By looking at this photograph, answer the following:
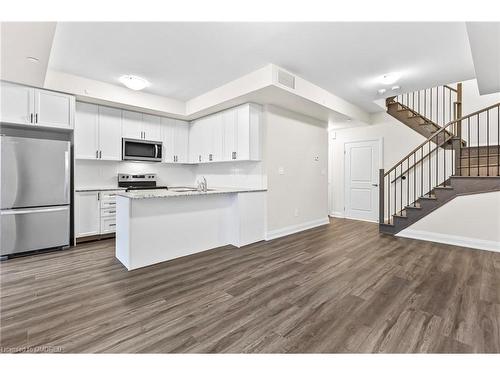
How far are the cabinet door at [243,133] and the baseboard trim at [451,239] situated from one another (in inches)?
136

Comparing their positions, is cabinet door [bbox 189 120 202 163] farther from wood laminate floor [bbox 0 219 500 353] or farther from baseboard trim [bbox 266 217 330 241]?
wood laminate floor [bbox 0 219 500 353]

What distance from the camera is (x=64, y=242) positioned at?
384 centimetres

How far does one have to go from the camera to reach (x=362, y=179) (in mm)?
6363

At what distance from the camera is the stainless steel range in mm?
5012

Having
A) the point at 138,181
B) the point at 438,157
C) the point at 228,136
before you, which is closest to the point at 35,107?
the point at 138,181

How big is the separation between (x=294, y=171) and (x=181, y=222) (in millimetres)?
2622

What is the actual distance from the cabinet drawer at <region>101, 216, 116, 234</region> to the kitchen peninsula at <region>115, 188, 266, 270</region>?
4.18 ft

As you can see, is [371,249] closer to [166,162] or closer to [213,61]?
[213,61]

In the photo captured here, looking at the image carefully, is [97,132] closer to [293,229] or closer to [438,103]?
[293,229]

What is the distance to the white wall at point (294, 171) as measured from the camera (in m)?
4.57

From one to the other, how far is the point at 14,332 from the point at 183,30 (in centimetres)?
317

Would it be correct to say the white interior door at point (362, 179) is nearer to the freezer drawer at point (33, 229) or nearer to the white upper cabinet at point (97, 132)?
the white upper cabinet at point (97, 132)

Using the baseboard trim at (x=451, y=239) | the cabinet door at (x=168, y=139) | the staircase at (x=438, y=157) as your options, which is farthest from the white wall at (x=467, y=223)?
the cabinet door at (x=168, y=139)
